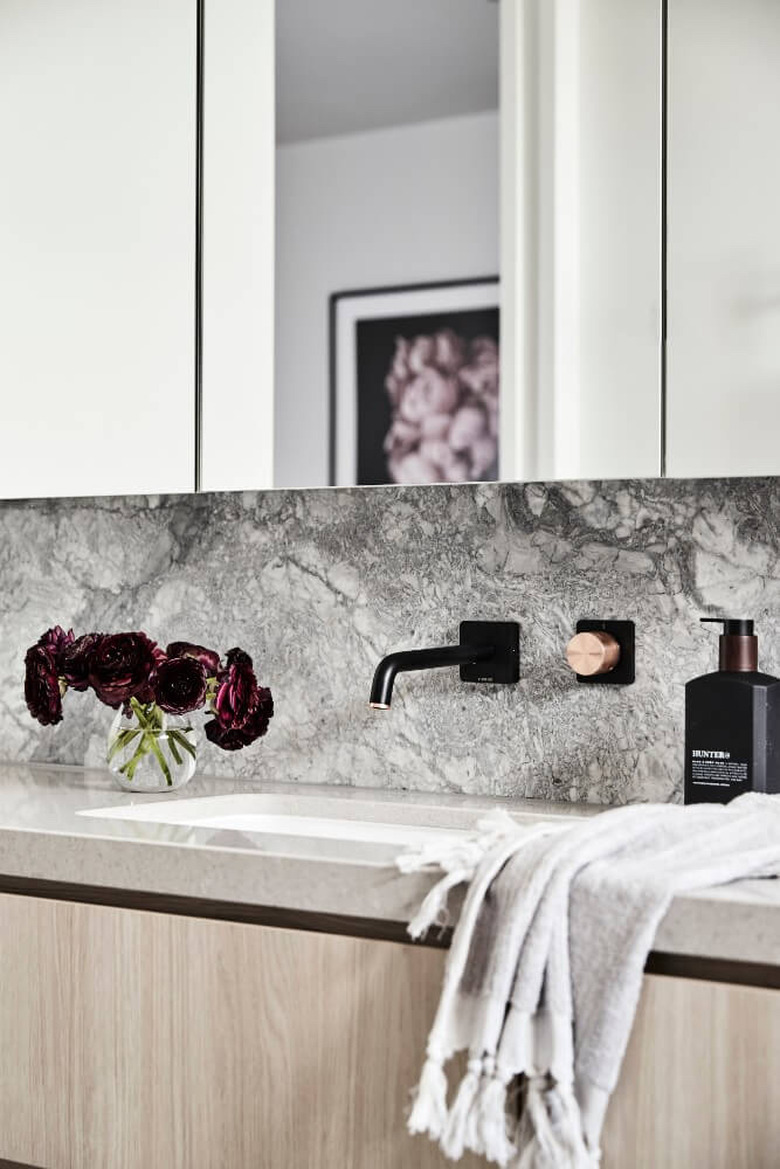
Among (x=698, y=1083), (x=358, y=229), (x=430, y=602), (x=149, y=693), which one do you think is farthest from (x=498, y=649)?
(x=698, y=1083)

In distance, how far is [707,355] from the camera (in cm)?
151

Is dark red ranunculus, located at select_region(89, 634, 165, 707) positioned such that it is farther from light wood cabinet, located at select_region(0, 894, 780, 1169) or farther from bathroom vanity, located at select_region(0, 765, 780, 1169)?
light wood cabinet, located at select_region(0, 894, 780, 1169)

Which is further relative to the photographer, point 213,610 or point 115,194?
point 213,610

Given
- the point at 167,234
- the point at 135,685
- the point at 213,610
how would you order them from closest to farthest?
the point at 135,685 → the point at 167,234 → the point at 213,610

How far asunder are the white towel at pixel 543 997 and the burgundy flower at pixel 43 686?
798 mm

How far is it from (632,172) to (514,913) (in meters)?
0.87

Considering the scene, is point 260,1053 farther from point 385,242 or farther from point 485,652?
point 385,242

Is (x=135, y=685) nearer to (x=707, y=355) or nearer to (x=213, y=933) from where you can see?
(x=213, y=933)

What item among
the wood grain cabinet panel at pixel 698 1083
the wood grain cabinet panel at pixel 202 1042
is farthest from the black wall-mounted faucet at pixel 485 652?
the wood grain cabinet panel at pixel 698 1083

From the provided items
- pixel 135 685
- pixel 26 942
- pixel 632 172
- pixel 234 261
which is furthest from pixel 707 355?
pixel 26 942

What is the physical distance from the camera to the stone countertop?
108 cm

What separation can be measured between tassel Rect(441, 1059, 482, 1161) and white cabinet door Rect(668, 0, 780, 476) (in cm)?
74

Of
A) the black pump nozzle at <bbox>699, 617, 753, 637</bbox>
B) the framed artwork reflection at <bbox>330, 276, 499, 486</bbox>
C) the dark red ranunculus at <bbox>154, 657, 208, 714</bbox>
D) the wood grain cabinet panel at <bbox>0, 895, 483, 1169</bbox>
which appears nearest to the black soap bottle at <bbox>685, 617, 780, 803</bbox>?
the black pump nozzle at <bbox>699, 617, 753, 637</bbox>

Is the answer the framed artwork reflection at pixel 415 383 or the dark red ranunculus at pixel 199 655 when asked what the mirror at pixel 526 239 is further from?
the dark red ranunculus at pixel 199 655
